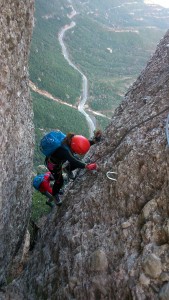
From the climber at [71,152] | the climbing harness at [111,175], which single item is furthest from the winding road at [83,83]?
the climbing harness at [111,175]

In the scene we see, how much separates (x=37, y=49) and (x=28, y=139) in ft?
314

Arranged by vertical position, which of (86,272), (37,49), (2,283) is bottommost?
(37,49)

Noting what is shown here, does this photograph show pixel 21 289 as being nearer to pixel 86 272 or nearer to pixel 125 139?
pixel 86 272

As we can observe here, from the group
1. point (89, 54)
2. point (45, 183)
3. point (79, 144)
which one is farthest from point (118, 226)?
point (89, 54)

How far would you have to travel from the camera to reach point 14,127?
9344mm

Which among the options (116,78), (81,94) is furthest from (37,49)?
(116,78)

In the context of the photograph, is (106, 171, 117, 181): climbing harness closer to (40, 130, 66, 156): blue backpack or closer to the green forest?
(40, 130, 66, 156): blue backpack

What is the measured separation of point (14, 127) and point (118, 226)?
396 cm

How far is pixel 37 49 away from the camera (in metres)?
102

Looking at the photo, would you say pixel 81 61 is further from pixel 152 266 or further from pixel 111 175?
pixel 152 266

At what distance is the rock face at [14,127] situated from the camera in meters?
8.23

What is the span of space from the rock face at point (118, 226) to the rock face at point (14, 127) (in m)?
1.19

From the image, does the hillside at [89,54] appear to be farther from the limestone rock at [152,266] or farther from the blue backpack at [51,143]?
the limestone rock at [152,266]

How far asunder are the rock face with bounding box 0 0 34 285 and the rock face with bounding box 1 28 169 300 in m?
1.19
